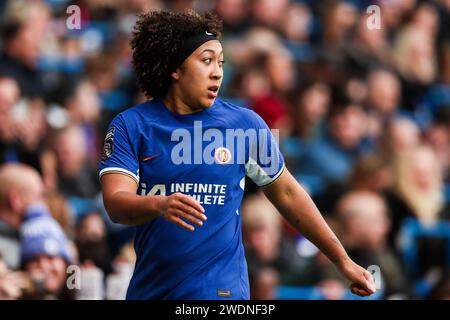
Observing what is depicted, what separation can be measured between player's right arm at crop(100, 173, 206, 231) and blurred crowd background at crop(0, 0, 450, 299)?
2.31m

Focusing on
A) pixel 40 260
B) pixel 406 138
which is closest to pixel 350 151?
pixel 406 138

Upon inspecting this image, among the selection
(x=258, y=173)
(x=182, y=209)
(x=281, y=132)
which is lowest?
(x=182, y=209)

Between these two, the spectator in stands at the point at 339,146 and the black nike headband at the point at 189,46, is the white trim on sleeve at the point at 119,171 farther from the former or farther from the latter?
the spectator in stands at the point at 339,146

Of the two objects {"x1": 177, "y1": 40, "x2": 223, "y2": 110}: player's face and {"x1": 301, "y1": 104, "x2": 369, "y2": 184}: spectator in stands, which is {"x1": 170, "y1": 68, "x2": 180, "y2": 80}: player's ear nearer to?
{"x1": 177, "y1": 40, "x2": 223, "y2": 110}: player's face

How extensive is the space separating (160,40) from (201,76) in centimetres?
26

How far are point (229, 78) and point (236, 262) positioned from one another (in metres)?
5.50

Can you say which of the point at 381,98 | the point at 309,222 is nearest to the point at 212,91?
the point at 309,222

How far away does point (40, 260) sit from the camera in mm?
7367

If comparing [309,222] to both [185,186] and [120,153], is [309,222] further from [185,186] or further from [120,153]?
[120,153]

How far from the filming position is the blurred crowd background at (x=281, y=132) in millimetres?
8035

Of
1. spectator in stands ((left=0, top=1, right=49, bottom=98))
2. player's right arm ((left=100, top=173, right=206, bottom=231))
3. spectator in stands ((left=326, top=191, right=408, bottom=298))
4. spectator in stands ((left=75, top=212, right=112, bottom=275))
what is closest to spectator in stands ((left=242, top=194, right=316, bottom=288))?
spectator in stands ((left=326, top=191, right=408, bottom=298))

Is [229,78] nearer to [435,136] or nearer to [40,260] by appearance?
[435,136]

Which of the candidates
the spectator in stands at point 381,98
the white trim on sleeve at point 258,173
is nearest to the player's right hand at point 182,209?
the white trim on sleeve at point 258,173

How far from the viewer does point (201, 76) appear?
5148 millimetres
